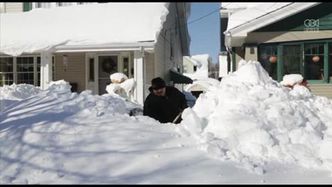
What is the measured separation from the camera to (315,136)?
5.98m

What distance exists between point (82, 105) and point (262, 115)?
2.72 m

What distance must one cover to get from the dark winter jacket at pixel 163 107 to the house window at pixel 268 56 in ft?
22.3

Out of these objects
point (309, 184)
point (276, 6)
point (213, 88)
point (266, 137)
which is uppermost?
point (276, 6)

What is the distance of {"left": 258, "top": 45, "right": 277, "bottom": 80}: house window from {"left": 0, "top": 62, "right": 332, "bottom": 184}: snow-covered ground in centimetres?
687

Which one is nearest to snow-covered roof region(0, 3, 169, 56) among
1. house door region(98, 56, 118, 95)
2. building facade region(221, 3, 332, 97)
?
house door region(98, 56, 118, 95)

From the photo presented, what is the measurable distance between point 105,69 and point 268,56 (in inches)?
253

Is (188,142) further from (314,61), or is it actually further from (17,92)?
(17,92)

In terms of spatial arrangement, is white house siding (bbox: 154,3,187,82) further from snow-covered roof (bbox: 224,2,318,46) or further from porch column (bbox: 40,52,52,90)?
porch column (bbox: 40,52,52,90)

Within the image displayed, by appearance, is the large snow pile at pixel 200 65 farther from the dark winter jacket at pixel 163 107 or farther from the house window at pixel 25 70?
the dark winter jacket at pixel 163 107

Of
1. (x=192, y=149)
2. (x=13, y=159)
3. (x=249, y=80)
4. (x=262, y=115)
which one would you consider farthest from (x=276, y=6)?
(x=13, y=159)

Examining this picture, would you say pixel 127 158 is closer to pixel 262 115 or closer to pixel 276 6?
pixel 262 115

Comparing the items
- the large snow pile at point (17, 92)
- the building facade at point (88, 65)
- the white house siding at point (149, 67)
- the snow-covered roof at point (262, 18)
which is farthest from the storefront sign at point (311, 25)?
the large snow pile at point (17, 92)

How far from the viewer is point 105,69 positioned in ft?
58.2

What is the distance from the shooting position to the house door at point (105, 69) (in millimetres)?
17703
